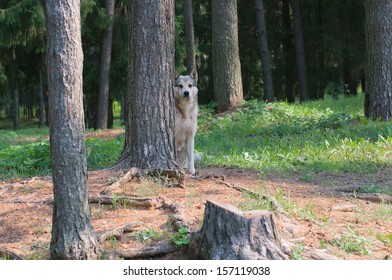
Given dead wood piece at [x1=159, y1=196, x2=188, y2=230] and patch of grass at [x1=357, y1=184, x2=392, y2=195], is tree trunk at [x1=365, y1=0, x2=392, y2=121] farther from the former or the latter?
dead wood piece at [x1=159, y1=196, x2=188, y2=230]

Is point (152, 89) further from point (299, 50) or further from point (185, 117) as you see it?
point (299, 50)

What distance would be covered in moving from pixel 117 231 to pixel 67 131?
4.20ft

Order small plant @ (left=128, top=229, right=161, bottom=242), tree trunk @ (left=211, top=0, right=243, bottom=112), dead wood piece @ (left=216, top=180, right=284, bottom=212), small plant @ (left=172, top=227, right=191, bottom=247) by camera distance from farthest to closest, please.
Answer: tree trunk @ (left=211, top=0, right=243, bottom=112)
dead wood piece @ (left=216, top=180, right=284, bottom=212)
small plant @ (left=128, top=229, right=161, bottom=242)
small plant @ (left=172, top=227, right=191, bottom=247)

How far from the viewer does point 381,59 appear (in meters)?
11.7

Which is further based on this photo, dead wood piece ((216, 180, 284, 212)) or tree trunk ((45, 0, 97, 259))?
dead wood piece ((216, 180, 284, 212))

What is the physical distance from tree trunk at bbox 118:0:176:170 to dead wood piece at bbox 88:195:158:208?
3.87 ft

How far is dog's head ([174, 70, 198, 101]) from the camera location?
29.2ft

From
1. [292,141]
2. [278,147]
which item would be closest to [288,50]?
[292,141]

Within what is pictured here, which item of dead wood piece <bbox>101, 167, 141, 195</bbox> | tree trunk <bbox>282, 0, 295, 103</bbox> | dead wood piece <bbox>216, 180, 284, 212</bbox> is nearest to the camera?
dead wood piece <bbox>216, 180, 284, 212</bbox>

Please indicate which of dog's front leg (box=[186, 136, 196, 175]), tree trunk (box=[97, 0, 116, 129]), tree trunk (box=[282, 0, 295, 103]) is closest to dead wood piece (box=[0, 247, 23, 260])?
dog's front leg (box=[186, 136, 196, 175])

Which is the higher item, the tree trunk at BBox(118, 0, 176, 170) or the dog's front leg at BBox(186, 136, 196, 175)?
the tree trunk at BBox(118, 0, 176, 170)

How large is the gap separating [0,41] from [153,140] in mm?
12763
